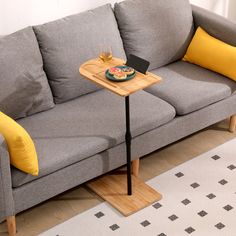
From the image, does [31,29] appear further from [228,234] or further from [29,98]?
[228,234]

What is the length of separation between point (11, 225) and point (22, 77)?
0.88 metres

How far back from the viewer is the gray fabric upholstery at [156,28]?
3986 mm

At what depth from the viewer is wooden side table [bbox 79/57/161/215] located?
317cm

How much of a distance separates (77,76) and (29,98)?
37cm

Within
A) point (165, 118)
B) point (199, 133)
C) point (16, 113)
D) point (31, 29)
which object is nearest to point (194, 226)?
point (165, 118)

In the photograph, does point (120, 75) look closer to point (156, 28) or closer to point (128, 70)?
point (128, 70)

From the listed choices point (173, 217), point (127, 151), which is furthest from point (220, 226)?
point (127, 151)

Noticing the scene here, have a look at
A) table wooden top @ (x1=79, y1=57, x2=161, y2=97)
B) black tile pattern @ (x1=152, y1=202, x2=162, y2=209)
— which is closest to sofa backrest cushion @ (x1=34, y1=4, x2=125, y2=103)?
table wooden top @ (x1=79, y1=57, x2=161, y2=97)

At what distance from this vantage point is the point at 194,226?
333 cm

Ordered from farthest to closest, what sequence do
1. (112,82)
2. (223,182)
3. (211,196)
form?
(223,182) < (211,196) < (112,82)

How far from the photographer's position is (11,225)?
3244mm

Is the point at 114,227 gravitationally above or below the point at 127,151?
below

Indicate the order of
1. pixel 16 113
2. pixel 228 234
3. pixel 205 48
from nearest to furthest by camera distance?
pixel 228 234 → pixel 16 113 → pixel 205 48

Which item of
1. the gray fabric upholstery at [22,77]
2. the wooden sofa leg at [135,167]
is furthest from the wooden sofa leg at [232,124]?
the gray fabric upholstery at [22,77]
